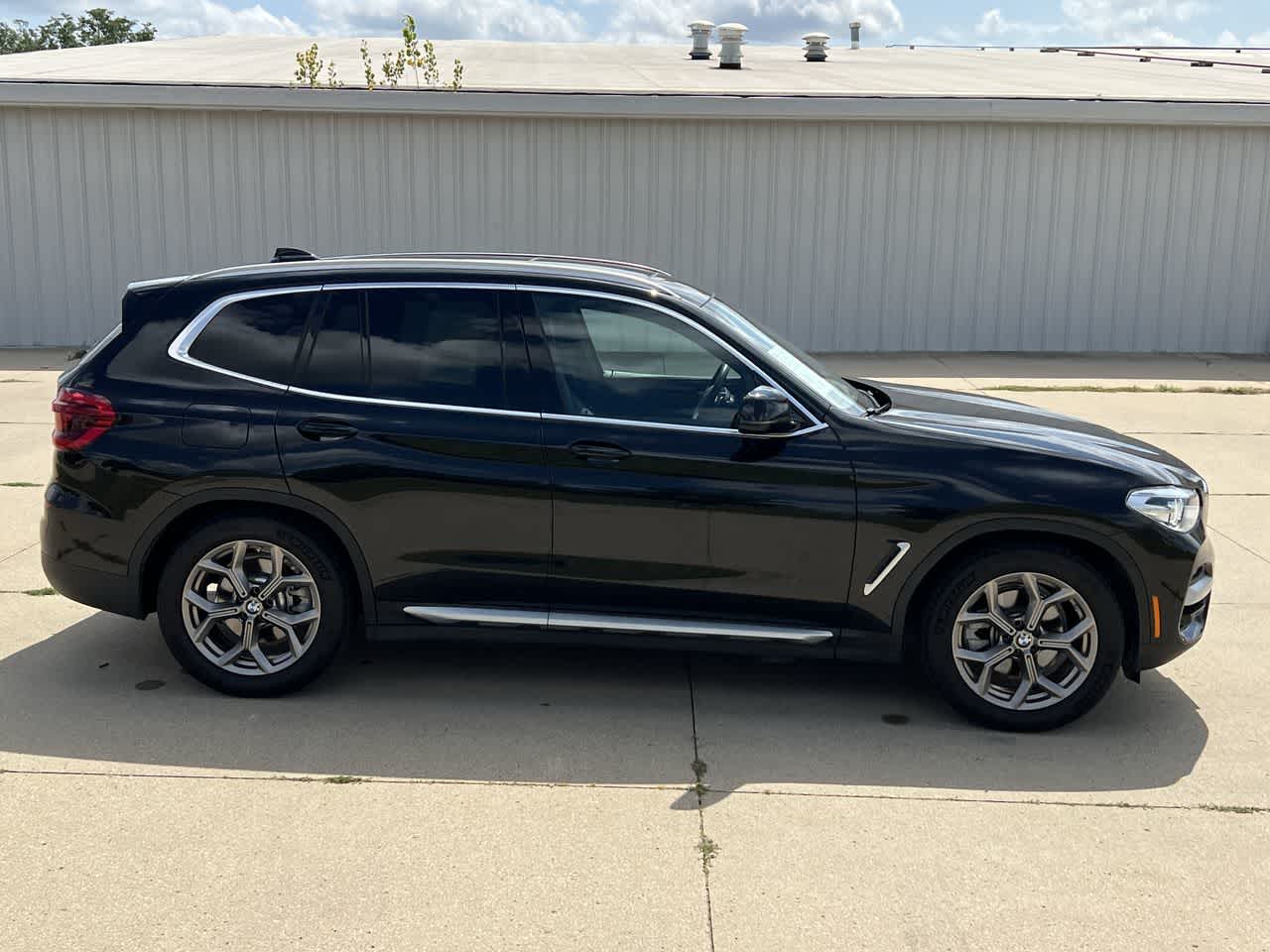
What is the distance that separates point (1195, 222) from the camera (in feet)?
51.2

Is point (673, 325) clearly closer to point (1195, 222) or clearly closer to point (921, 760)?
point (921, 760)

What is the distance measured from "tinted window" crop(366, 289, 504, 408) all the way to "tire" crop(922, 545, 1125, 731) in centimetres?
191

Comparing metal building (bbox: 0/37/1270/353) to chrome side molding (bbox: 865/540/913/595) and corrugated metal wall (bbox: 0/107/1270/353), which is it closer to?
corrugated metal wall (bbox: 0/107/1270/353)

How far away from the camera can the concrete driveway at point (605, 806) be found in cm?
374

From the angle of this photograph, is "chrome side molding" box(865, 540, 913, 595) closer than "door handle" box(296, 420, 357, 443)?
Yes

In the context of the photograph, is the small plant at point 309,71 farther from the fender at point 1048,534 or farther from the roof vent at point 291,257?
the fender at point 1048,534

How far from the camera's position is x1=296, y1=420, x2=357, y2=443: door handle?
5.16 meters

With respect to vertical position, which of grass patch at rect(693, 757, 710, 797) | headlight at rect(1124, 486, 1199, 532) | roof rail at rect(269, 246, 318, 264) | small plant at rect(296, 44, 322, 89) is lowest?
grass patch at rect(693, 757, 710, 797)

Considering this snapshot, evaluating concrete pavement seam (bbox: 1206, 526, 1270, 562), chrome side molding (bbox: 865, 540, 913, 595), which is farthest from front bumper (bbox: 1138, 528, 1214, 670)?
concrete pavement seam (bbox: 1206, 526, 1270, 562)

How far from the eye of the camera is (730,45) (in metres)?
19.9

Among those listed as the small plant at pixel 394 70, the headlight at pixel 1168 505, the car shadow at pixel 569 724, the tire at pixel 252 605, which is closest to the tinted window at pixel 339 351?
the tire at pixel 252 605

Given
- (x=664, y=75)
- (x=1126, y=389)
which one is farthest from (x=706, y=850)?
(x=664, y=75)

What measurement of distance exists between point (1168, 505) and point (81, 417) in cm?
419

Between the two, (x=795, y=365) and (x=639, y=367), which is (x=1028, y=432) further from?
(x=639, y=367)
